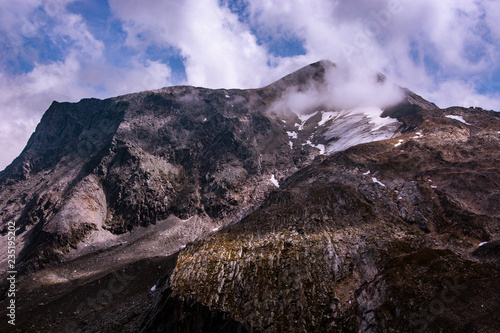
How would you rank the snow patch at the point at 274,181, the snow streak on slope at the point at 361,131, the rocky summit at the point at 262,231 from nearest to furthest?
the rocky summit at the point at 262,231, the snow streak on slope at the point at 361,131, the snow patch at the point at 274,181

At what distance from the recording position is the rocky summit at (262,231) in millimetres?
40562

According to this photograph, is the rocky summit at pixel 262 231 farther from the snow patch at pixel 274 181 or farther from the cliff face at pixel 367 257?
the snow patch at pixel 274 181

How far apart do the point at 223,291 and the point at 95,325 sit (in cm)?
3553

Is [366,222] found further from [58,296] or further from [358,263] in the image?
[58,296]

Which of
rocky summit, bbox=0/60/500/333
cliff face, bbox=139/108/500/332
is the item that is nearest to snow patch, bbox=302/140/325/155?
rocky summit, bbox=0/60/500/333

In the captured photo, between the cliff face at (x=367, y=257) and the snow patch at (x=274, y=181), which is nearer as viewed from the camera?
the cliff face at (x=367, y=257)

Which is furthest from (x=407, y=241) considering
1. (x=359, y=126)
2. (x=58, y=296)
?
(x=359, y=126)

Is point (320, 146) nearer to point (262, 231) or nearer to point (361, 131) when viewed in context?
point (361, 131)

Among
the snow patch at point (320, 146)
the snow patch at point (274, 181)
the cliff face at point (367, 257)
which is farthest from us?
the snow patch at point (320, 146)

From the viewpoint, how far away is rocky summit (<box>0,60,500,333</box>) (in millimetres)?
40562

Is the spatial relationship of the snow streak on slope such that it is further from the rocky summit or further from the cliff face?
the cliff face

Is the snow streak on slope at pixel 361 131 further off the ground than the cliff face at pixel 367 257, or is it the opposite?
the snow streak on slope at pixel 361 131

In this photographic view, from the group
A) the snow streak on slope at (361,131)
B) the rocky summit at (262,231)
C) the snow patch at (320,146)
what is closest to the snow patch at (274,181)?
the rocky summit at (262,231)

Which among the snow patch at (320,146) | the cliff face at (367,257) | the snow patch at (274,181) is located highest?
the snow patch at (320,146)
